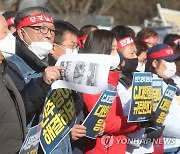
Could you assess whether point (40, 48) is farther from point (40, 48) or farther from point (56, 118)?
point (56, 118)

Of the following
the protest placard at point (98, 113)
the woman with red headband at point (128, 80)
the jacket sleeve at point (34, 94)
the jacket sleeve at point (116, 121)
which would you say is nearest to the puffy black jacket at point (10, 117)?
the jacket sleeve at point (34, 94)

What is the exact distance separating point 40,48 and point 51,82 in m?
0.68

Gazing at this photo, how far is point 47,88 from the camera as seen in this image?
4.04 metres

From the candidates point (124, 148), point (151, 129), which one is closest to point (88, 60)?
point (124, 148)

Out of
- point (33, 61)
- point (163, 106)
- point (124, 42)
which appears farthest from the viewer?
point (124, 42)

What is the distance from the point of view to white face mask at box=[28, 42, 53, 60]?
462 centimetres

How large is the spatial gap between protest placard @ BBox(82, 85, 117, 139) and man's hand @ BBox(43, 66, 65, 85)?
70 cm

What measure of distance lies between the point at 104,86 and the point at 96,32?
1.17 meters

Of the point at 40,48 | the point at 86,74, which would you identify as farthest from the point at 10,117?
the point at 40,48

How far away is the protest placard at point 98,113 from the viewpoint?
4.64 m

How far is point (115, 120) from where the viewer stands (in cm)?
507

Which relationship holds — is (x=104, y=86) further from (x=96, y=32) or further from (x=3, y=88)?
(x=96, y=32)

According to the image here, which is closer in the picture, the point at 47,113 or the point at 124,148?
the point at 47,113

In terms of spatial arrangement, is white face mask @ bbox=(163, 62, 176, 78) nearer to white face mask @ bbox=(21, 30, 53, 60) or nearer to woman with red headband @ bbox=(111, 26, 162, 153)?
woman with red headband @ bbox=(111, 26, 162, 153)
